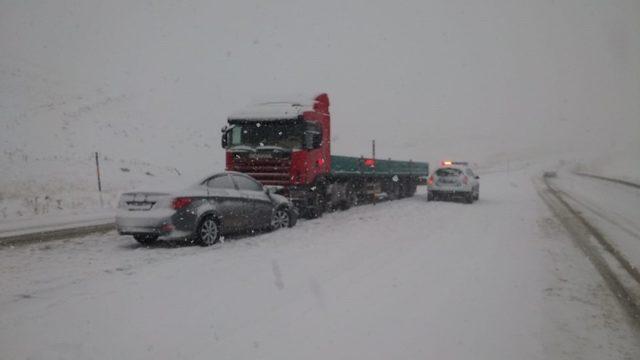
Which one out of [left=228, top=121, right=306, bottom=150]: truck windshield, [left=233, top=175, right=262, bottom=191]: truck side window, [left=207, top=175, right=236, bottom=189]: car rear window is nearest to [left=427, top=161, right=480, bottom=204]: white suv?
[left=228, top=121, right=306, bottom=150]: truck windshield

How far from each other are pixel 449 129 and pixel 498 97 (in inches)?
2376

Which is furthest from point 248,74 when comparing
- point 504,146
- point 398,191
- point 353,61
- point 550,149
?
point 398,191

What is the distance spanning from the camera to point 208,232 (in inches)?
402

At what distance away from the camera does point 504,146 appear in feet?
335

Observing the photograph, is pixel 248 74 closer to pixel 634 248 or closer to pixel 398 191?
pixel 398 191

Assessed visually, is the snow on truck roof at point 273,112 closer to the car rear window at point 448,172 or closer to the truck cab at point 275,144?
the truck cab at point 275,144

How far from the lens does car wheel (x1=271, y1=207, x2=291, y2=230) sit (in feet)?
40.8

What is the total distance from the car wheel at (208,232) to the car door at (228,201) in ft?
0.85

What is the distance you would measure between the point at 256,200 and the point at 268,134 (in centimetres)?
319

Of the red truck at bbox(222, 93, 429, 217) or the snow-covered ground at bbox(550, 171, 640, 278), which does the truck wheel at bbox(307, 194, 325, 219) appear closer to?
the red truck at bbox(222, 93, 429, 217)

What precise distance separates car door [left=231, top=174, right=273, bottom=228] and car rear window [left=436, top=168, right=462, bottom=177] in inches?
407

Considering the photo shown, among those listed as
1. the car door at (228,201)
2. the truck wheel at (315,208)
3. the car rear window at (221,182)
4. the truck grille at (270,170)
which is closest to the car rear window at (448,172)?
the truck wheel at (315,208)

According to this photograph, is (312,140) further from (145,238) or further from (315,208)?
(145,238)

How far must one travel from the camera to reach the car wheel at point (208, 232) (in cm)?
1001
